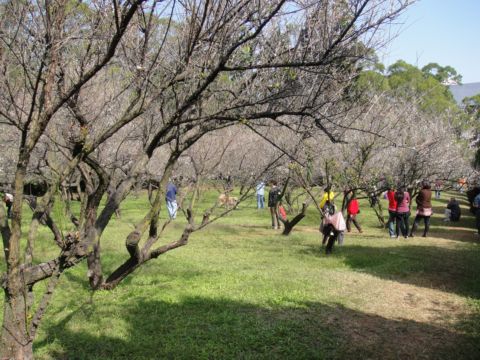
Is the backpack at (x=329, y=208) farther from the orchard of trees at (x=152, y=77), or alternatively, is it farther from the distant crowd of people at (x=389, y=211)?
the orchard of trees at (x=152, y=77)

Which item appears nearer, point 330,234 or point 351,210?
point 330,234

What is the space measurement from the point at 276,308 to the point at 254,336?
1.28 meters

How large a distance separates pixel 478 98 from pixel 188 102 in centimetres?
5603

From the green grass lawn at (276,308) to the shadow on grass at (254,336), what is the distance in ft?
0.05

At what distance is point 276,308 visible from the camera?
7.36 meters

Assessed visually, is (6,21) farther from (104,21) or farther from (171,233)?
(171,233)

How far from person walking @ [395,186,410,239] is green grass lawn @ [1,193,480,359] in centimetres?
197

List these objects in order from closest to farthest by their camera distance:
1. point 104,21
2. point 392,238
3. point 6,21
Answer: point 104,21, point 6,21, point 392,238

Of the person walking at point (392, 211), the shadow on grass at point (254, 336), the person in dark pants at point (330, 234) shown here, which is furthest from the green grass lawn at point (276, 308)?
the person walking at point (392, 211)

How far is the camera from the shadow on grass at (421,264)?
30.1ft

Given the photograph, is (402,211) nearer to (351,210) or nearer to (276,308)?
(351,210)

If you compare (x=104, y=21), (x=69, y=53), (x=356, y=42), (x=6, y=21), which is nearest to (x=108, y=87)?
(x=69, y=53)

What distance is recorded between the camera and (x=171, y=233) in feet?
55.5

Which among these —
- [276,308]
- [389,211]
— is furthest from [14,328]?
[389,211]
